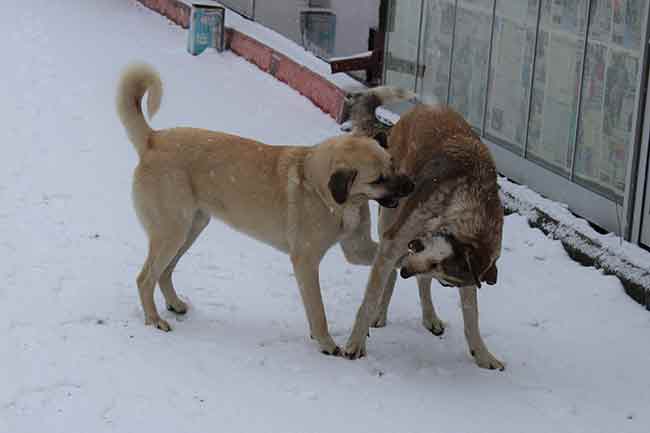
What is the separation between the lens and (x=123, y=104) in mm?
6820

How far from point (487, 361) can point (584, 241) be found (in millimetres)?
2271

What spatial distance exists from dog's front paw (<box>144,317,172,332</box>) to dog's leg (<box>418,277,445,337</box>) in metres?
1.59

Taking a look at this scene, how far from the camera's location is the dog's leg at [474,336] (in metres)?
6.57

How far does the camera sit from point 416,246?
19.7ft

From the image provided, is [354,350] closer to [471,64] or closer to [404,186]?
[404,186]

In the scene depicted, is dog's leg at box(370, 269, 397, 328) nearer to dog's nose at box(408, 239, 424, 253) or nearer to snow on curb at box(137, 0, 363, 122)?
dog's nose at box(408, 239, 424, 253)

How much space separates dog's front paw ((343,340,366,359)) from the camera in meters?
6.54

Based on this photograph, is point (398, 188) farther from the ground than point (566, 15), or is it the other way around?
point (566, 15)

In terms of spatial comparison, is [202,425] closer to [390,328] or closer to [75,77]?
[390,328]

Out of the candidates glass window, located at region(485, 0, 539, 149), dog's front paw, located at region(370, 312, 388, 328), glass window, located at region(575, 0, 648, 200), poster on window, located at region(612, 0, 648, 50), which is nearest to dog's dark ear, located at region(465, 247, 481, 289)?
dog's front paw, located at region(370, 312, 388, 328)

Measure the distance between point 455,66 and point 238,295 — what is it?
5.03 metres

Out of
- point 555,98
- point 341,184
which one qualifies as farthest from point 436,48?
point 341,184

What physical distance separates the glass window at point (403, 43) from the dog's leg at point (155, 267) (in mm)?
6394

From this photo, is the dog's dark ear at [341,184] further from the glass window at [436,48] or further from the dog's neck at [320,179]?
the glass window at [436,48]
